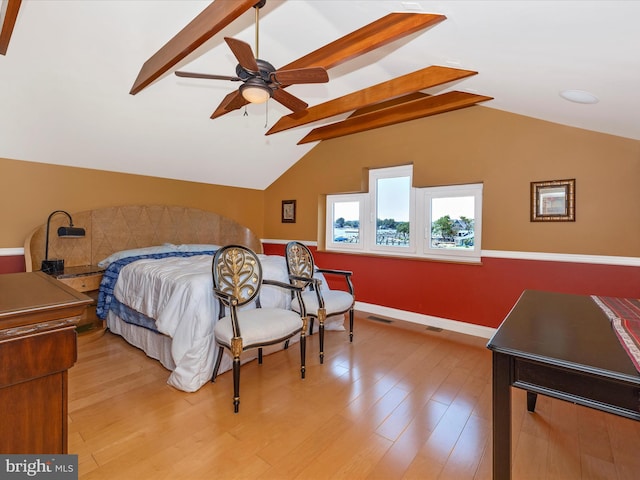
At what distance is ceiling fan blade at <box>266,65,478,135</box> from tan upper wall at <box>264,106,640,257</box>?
823 millimetres

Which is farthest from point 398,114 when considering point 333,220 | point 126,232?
point 126,232

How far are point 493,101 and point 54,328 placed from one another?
378 cm

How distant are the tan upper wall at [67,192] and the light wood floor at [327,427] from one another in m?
1.81

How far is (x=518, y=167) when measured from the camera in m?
3.35

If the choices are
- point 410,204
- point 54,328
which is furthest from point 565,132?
point 54,328

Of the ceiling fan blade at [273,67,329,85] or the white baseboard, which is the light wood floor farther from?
the ceiling fan blade at [273,67,329,85]

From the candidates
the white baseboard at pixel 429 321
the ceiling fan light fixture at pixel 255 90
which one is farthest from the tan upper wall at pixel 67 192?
the white baseboard at pixel 429 321

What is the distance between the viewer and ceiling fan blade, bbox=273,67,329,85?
80.7 inches

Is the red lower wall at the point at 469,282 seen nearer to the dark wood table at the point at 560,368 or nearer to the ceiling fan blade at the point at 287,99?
the dark wood table at the point at 560,368

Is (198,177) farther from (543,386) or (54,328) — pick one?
(543,386)

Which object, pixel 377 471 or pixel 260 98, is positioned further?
pixel 260 98

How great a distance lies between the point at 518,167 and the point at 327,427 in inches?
124

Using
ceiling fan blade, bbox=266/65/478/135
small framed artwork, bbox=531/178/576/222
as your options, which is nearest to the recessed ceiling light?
ceiling fan blade, bbox=266/65/478/135

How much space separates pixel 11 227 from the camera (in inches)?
135
